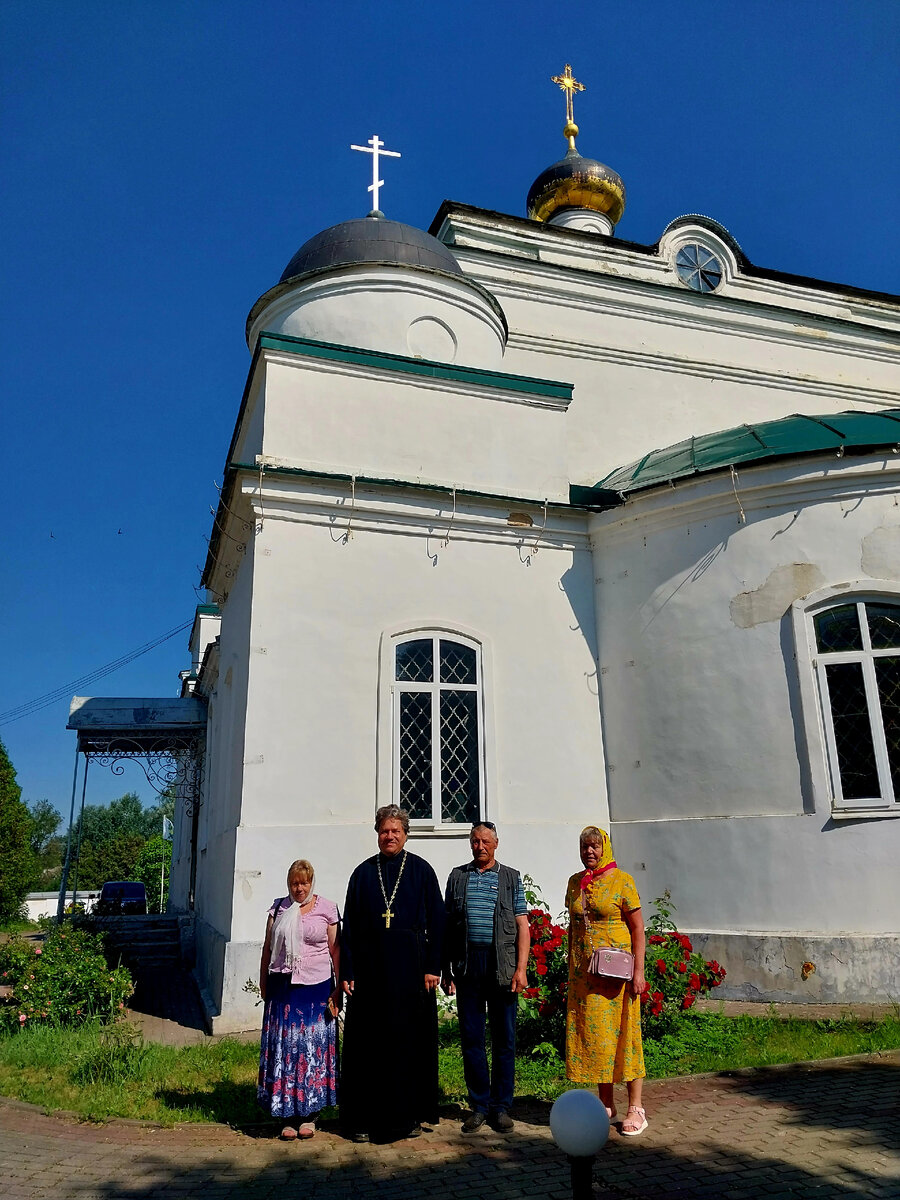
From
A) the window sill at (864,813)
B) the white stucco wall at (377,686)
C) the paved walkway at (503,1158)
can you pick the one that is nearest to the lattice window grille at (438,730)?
the white stucco wall at (377,686)

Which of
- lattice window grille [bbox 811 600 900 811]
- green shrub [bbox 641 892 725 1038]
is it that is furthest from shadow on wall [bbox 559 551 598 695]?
green shrub [bbox 641 892 725 1038]

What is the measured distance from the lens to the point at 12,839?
2242 centimetres

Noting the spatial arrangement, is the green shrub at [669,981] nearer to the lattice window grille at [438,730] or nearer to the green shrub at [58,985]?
the lattice window grille at [438,730]

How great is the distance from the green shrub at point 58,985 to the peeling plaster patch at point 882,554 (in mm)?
7654

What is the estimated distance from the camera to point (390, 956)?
4.82 metres

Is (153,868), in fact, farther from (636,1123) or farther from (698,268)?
(636,1123)

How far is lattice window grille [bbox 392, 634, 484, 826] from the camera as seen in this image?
8617 millimetres

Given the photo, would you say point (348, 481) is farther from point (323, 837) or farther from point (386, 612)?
point (323, 837)

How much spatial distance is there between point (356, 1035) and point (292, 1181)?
2.58ft

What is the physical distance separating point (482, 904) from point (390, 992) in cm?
68

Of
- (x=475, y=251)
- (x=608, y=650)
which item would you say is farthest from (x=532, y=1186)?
(x=475, y=251)

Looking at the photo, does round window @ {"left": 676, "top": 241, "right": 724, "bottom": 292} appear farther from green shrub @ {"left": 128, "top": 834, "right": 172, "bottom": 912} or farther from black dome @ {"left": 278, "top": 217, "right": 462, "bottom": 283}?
green shrub @ {"left": 128, "top": 834, "right": 172, "bottom": 912}

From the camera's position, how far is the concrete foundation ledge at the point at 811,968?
7.33 meters

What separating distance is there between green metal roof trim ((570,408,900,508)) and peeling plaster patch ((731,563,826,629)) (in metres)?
1.13
